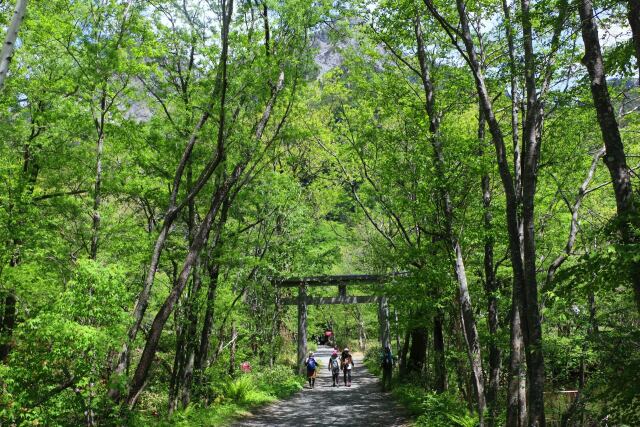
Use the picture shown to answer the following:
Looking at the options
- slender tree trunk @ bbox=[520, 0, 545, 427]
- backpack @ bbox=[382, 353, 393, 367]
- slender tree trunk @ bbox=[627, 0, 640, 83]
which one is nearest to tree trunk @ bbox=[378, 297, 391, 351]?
backpack @ bbox=[382, 353, 393, 367]

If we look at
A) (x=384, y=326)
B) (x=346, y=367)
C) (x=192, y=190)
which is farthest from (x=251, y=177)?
(x=384, y=326)

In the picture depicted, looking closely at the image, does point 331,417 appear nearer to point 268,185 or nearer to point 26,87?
point 268,185

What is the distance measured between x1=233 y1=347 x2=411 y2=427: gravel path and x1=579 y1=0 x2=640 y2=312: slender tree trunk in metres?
6.74

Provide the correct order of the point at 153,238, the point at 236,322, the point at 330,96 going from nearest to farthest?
the point at 153,238
the point at 236,322
the point at 330,96

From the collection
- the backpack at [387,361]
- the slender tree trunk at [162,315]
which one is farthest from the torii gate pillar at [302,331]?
the slender tree trunk at [162,315]

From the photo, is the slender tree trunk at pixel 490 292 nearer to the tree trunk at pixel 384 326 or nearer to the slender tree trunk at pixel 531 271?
the slender tree trunk at pixel 531 271

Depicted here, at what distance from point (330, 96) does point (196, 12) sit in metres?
4.99

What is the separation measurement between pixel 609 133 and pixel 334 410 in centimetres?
932

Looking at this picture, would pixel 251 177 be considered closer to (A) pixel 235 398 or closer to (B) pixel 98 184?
(B) pixel 98 184

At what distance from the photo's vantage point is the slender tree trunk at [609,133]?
4.21 m

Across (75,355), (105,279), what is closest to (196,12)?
(105,279)

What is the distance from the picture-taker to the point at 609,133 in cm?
490

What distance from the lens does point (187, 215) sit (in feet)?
36.0

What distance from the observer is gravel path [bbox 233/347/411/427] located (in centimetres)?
998
